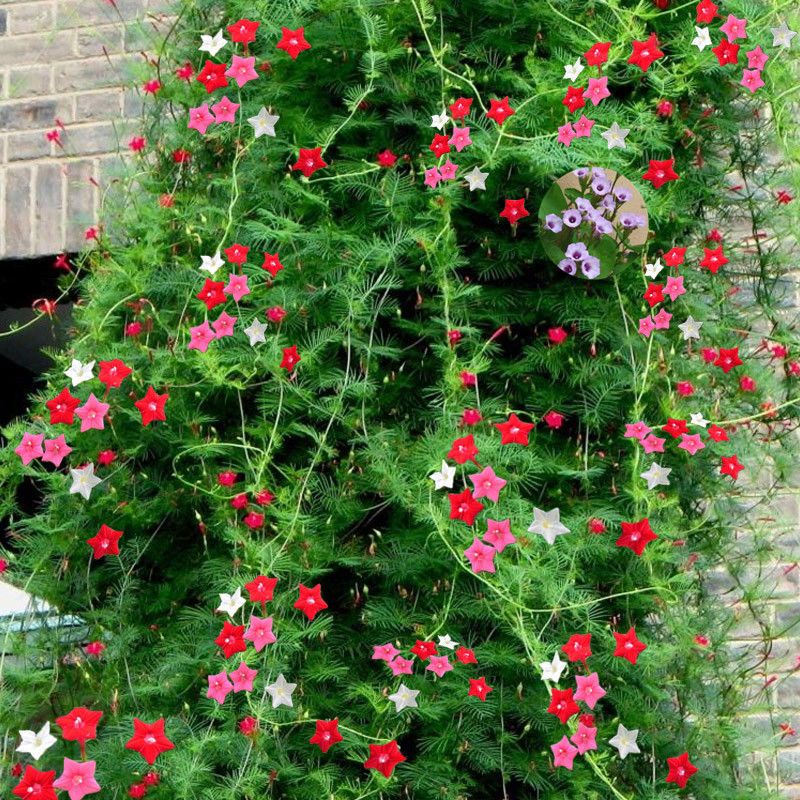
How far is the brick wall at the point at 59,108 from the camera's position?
3217mm

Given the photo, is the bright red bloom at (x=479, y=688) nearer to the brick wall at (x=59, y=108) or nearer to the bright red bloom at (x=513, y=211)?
the bright red bloom at (x=513, y=211)

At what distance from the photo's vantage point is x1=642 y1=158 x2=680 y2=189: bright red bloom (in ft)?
6.97

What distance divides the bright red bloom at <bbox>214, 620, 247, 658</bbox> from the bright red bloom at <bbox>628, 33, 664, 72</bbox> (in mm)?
1139

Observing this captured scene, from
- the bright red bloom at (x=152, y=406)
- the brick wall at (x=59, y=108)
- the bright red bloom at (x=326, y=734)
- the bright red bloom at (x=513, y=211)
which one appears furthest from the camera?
the brick wall at (x=59, y=108)

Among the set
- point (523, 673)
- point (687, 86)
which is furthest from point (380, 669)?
point (687, 86)

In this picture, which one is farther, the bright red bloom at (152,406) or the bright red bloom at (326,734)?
the bright red bloom at (152,406)

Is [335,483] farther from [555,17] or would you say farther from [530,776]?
[555,17]

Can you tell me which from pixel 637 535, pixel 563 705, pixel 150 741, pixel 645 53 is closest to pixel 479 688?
pixel 563 705

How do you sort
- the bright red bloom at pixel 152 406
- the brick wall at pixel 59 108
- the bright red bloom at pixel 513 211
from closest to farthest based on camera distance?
the bright red bloom at pixel 152 406 → the bright red bloom at pixel 513 211 → the brick wall at pixel 59 108

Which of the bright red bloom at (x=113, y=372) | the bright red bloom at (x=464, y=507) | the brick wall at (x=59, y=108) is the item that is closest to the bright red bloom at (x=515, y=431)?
the bright red bloom at (x=464, y=507)

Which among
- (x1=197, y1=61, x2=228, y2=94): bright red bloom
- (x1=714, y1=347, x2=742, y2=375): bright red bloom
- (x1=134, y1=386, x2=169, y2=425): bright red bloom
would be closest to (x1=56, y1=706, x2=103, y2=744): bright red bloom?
(x1=134, y1=386, x2=169, y2=425): bright red bloom

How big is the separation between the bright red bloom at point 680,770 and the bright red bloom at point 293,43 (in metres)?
1.30

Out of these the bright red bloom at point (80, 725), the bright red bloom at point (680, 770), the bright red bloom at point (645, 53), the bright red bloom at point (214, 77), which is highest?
the bright red bloom at point (645, 53)

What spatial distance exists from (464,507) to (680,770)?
21.9 inches
